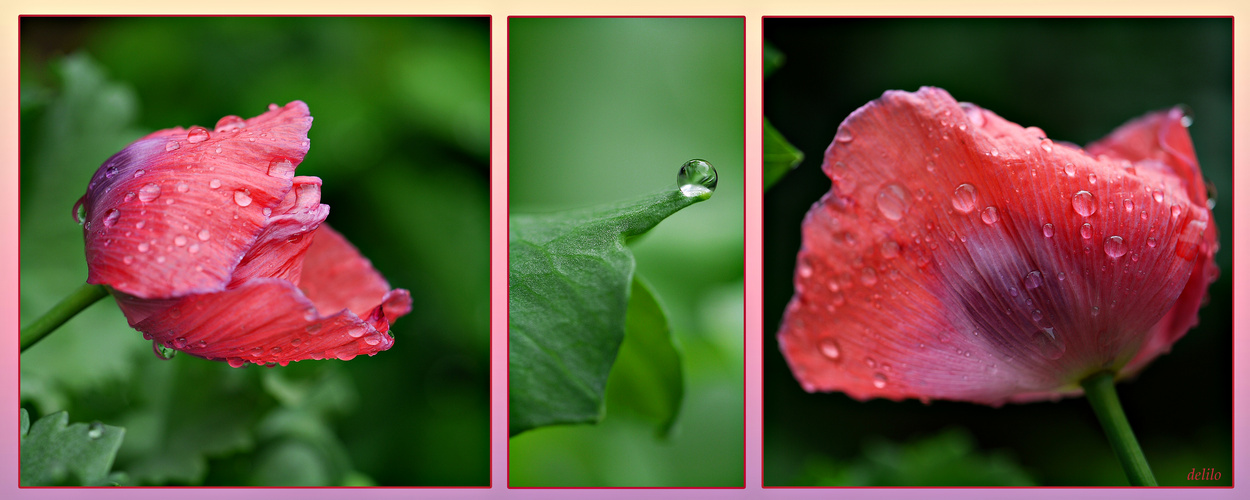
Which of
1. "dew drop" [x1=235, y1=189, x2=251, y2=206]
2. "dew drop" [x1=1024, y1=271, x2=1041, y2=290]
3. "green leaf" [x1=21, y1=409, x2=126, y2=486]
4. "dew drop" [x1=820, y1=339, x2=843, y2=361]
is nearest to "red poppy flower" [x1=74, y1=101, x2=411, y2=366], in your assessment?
"dew drop" [x1=235, y1=189, x2=251, y2=206]

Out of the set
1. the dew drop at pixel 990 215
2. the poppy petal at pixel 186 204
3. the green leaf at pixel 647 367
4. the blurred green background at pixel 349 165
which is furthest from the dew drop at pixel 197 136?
the dew drop at pixel 990 215

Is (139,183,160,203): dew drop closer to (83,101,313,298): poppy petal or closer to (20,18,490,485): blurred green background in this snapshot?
(83,101,313,298): poppy petal

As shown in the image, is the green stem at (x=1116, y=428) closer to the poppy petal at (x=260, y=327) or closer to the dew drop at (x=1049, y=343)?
the dew drop at (x=1049, y=343)

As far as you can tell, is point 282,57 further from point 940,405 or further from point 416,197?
point 940,405

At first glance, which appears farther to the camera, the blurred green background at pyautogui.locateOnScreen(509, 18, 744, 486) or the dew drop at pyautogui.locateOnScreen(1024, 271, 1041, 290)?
the blurred green background at pyautogui.locateOnScreen(509, 18, 744, 486)

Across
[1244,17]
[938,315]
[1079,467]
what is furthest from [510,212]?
[1244,17]

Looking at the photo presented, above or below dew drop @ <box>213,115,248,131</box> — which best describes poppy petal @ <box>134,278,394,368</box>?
below

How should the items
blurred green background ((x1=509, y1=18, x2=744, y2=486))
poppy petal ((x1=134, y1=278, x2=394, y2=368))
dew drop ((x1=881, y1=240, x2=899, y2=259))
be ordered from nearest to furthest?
poppy petal ((x1=134, y1=278, x2=394, y2=368)) < dew drop ((x1=881, y1=240, x2=899, y2=259)) < blurred green background ((x1=509, y1=18, x2=744, y2=486))
